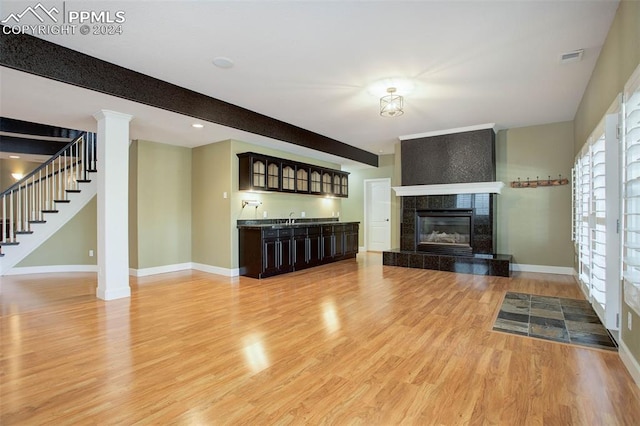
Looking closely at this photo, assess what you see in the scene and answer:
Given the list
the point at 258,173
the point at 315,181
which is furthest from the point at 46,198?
the point at 315,181

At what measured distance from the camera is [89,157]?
21.3 ft

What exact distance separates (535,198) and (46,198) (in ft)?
31.1

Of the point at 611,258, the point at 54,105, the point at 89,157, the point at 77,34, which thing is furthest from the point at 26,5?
the point at 611,258

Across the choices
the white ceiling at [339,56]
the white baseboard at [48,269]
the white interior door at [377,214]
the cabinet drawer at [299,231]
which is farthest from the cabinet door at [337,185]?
the white baseboard at [48,269]

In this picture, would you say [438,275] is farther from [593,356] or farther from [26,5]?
[26,5]

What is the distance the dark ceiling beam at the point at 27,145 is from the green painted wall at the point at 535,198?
391 inches

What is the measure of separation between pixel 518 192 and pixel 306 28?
542 centimetres

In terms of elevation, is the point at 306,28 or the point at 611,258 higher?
the point at 306,28

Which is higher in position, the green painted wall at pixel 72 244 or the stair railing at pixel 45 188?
the stair railing at pixel 45 188

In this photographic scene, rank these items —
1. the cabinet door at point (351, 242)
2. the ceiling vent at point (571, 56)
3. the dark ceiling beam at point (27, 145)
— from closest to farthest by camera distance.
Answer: the ceiling vent at point (571, 56), the dark ceiling beam at point (27, 145), the cabinet door at point (351, 242)

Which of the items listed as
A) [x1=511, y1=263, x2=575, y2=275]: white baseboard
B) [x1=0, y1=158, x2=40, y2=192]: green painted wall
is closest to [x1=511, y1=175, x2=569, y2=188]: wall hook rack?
[x1=511, y1=263, x2=575, y2=275]: white baseboard

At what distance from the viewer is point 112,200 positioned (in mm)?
4324

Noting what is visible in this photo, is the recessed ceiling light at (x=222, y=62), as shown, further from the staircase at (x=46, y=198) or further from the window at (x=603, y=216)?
the staircase at (x=46, y=198)

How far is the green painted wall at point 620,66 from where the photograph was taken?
223cm
